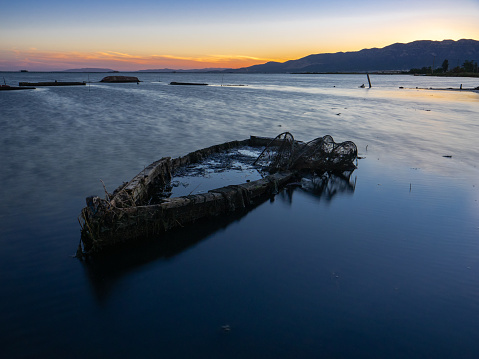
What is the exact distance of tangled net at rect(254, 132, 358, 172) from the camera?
14.7 meters

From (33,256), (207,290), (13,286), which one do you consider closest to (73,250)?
(33,256)

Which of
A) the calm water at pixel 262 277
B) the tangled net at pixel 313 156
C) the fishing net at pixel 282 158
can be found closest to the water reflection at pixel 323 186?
the calm water at pixel 262 277

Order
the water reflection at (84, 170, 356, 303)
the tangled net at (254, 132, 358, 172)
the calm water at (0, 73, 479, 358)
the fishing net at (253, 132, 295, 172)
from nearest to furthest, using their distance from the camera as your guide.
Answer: the calm water at (0, 73, 479, 358) < the water reflection at (84, 170, 356, 303) < the fishing net at (253, 132, 295, 172) < the tangled net at (254, 132, 358, 172)

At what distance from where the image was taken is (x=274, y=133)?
2681cm

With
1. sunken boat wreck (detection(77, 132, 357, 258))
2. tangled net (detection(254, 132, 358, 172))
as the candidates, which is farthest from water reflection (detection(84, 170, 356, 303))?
tangled net (detection(254, 132, 358, 172))

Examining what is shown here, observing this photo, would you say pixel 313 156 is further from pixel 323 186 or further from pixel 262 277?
pixel 262 277

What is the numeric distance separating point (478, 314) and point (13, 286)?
9.68m

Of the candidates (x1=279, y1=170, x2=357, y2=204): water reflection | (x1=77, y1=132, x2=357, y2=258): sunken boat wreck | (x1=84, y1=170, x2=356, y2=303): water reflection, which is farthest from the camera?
(x1=279, y1=170, x2=357, y2=204): water reflection

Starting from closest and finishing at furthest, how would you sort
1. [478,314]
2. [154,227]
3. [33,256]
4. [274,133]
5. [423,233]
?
[478,314], [33,256], [154,227], [423,233], [274,133]

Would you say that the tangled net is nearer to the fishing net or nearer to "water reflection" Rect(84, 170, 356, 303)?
the fishing net

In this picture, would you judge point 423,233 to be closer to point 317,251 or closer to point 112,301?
point 317,251

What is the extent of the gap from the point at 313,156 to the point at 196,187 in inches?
244

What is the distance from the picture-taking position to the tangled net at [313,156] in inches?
579

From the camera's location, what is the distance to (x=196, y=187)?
1270 centimetres
